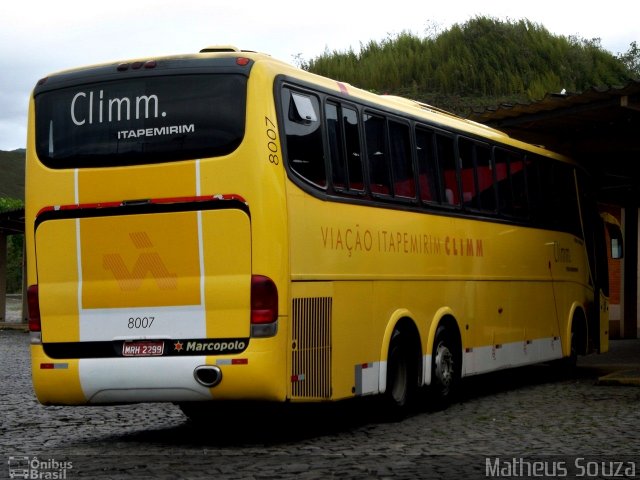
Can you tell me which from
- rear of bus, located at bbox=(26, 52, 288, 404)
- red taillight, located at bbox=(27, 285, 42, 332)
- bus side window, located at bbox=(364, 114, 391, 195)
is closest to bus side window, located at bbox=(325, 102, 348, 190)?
bus side window, located at bbox=(364, 114, 391, 195)

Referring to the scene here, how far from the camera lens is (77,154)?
37.1 feet

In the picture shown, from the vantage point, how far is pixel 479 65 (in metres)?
66.6

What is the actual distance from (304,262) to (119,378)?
6.14 feet

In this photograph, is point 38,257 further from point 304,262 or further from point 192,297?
point 304,262

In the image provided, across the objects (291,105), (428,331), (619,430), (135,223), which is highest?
(291,105)

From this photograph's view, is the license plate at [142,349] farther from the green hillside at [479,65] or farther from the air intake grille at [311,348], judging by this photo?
the green hillside at [479,65]

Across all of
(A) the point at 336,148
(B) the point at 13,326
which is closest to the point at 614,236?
(A) the point at 336,148

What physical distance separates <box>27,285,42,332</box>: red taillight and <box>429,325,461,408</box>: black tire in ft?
14.7

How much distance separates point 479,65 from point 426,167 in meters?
53.6

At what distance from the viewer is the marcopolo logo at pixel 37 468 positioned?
8.96 meters

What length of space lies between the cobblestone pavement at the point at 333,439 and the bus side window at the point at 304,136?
93.8 inches

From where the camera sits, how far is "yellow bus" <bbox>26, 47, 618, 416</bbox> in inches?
419

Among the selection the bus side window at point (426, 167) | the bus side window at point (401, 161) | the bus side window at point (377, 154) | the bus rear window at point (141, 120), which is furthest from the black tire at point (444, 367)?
the bus rear window at point (141, 120)

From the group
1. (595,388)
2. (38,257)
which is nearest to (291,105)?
(38,257)
